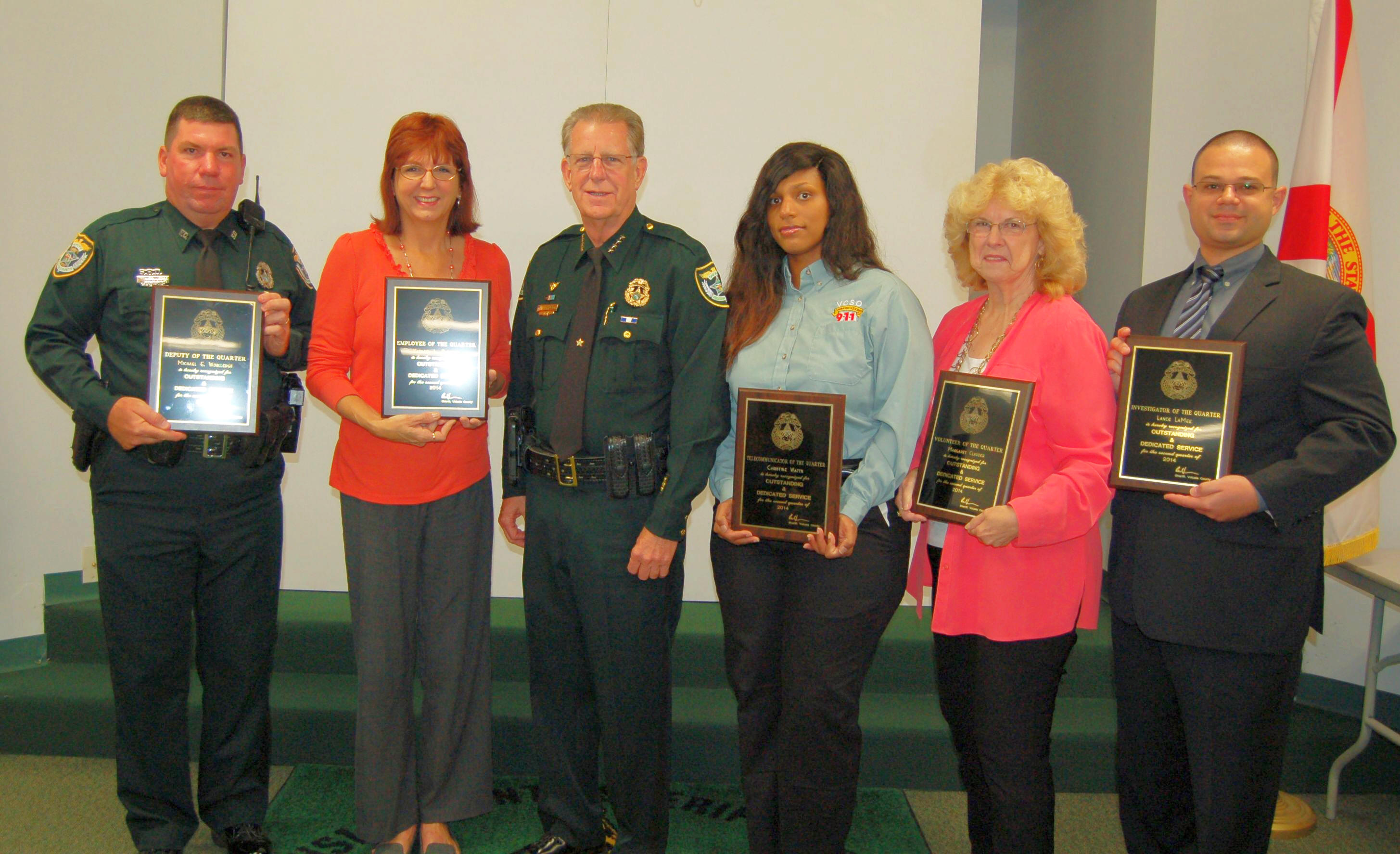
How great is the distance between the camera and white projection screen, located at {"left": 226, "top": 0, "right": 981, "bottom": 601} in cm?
362

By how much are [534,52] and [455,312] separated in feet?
5.98

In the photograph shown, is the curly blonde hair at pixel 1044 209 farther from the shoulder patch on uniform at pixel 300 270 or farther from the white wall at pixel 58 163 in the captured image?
the white wall at pixel 58 163

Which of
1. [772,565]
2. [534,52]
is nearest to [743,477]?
[772,565]

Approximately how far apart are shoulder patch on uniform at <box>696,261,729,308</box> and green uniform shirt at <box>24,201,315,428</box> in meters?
1.10

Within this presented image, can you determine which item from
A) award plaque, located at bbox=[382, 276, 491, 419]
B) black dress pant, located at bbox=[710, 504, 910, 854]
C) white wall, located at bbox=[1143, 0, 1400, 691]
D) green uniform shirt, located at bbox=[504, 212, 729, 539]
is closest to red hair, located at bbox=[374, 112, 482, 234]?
award plaque, located at bbox=[382, 276, 491, 419]

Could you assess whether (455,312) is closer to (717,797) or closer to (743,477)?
(743,477)

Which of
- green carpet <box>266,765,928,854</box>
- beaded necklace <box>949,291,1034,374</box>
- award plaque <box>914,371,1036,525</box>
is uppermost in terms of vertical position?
beaded necklace <box>949,291,1034,374</box>

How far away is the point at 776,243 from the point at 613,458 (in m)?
0.66

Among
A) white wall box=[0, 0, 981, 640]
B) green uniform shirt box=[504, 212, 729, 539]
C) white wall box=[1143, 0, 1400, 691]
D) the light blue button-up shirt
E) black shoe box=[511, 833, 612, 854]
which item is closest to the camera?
the light blue button-up shirt

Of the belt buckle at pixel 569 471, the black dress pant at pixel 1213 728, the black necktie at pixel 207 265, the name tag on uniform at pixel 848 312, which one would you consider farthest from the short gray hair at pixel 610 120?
the black dress pant at pixel 1213 728

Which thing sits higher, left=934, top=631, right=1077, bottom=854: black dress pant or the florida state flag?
the florida state flag

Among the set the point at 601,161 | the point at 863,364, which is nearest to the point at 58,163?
the point at 601,161

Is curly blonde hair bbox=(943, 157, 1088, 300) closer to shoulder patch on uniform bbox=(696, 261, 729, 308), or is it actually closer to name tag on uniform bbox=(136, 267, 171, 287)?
shoulder patch on uniform bbox=(696, 261, 729, 308)

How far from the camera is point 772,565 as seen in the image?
211 centimetres
